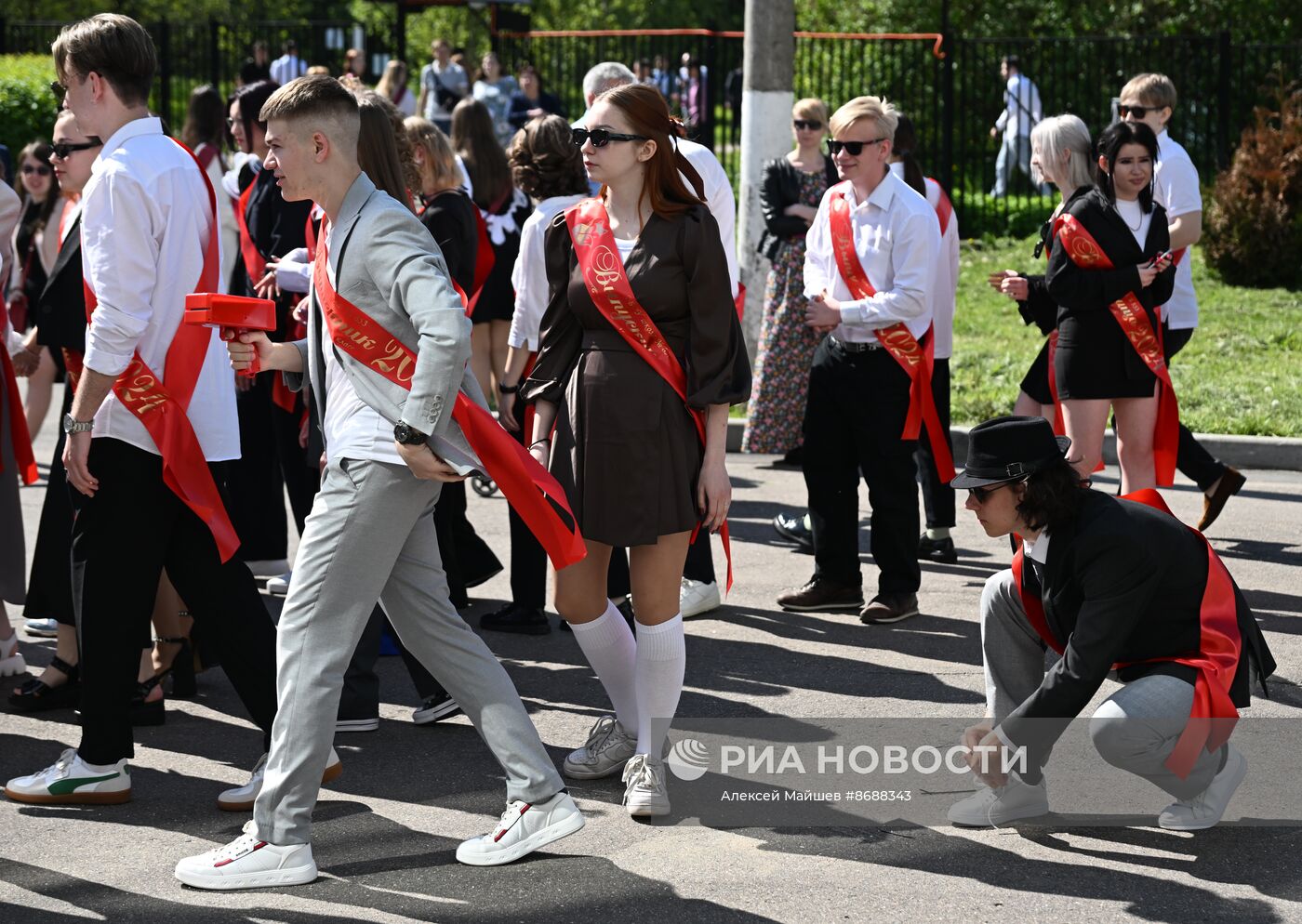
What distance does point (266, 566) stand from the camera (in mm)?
7305

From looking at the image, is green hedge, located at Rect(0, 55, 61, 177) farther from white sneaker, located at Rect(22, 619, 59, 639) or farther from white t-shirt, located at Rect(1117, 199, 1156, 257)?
white t-shirt, located at Rect(1117, 199, 1156, 257)

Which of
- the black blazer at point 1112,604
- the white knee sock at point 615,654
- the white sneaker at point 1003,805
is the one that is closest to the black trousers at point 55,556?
the white knee sock at point 615,654

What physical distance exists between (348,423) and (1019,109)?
14.1 metres

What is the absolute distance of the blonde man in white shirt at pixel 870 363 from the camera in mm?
6391

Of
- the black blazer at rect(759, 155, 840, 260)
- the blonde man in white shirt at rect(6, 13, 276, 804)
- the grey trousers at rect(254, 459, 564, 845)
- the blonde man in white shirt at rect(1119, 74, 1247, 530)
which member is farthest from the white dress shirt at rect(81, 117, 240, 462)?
the black blazer at rect(759, 155, 840, 260)

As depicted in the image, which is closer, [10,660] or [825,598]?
[10,660]

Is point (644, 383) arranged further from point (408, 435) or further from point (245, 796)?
point (245, 796)

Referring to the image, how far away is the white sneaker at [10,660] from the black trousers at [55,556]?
0.77ft

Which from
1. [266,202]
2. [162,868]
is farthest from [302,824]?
[266,202]

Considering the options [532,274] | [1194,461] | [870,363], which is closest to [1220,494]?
[1194,461]

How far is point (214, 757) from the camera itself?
5180 millimetres

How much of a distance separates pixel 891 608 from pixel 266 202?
2.68 meters

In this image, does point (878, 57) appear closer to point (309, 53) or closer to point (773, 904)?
point (309, 53)

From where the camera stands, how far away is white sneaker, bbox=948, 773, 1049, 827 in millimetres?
4500
